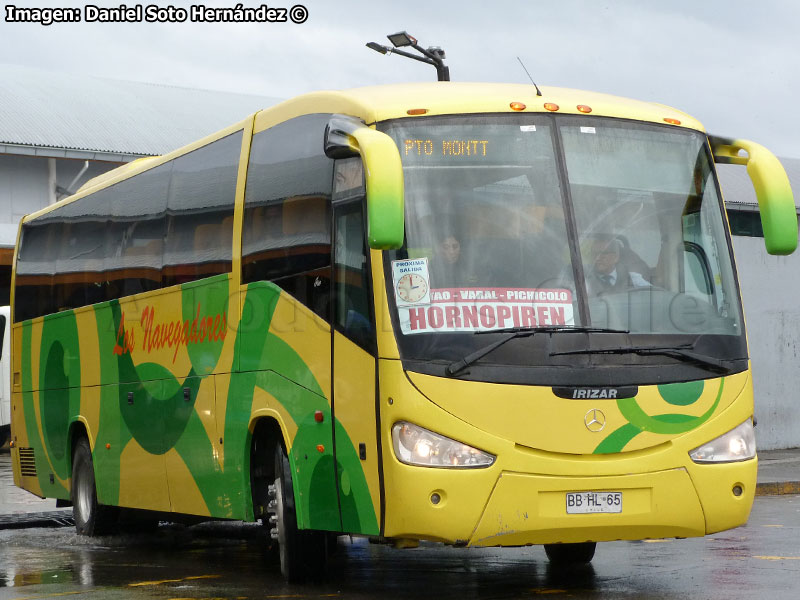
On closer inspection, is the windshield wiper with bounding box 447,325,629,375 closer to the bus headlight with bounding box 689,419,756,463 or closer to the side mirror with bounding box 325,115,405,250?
the side mirror with bounding box 325,115,405,250

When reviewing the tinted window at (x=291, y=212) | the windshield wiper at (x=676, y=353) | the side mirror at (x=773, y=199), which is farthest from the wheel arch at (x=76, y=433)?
the side mirror at (x=773, y=199)

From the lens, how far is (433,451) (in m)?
8.47

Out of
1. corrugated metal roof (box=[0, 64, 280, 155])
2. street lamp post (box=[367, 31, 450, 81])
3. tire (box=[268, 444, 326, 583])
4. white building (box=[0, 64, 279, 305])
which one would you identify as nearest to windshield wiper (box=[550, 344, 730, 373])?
tire (box=[268, 444, 326, 583])

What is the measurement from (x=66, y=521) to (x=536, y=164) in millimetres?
9494

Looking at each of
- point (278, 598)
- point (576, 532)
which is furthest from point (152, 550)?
point (576, 532)

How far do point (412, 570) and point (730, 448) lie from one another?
3.07 m

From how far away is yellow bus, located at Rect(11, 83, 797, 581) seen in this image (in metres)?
8.49

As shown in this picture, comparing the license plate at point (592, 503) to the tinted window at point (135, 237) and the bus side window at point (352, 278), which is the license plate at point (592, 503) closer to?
the bus side window at point (352, 278)

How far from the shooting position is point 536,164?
29.6ft

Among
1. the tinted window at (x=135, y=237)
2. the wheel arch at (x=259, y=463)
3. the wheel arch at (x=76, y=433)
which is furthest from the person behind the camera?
the wheel arch at (x=76, y=433)

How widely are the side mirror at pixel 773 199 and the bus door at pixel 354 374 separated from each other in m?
2.48

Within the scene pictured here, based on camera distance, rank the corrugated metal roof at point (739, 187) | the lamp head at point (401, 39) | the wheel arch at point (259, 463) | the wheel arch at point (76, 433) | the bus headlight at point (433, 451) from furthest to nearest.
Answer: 1. the corrugated metal roof at point (739, 187)
2. the lamp head at point (401, 39)
3. the wheel arch at point (76, 433)
4. the wheel arch at point (259, 463)
5. the bus headlight at point (433, 451)

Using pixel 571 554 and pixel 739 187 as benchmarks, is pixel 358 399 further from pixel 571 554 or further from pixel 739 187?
pixel 739 187

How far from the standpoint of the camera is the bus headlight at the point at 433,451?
8438 millimetres
